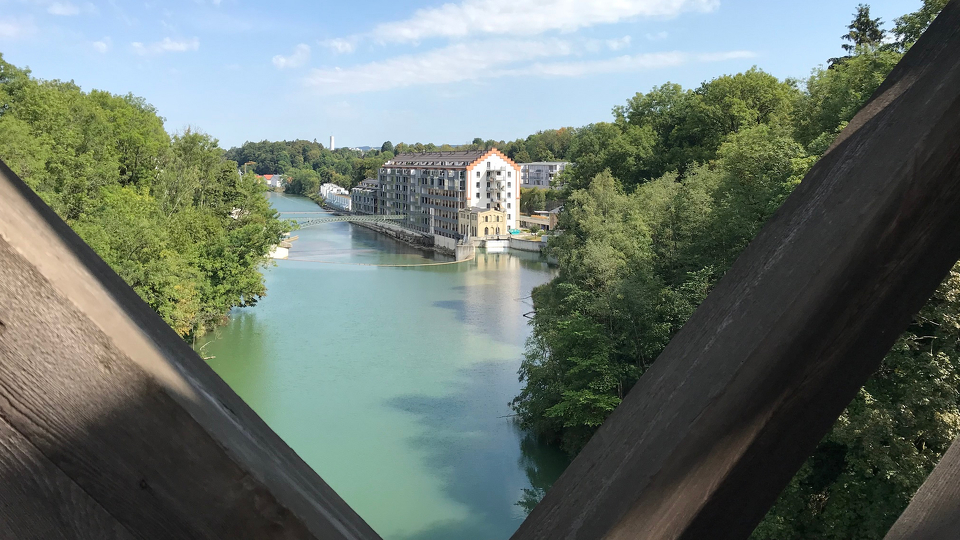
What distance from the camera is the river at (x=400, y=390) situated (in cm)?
966

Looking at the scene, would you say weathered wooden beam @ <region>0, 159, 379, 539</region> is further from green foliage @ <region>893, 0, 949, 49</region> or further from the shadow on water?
green foliage @ <region>893, 0, 949, 49</region>

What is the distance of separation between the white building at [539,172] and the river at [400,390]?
116ft

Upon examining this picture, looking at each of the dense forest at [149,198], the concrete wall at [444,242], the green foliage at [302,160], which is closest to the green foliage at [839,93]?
the dense forest at [149,198]

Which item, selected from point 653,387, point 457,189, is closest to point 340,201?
point 457,189

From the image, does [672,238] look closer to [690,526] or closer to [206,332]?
[206,332]

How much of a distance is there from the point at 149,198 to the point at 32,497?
739 inches

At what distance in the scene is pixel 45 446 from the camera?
1.09ft

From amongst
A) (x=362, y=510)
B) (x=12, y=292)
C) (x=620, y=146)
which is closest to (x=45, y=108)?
(x=362, y=510)

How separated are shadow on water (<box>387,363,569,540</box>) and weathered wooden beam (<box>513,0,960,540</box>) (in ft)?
26.3

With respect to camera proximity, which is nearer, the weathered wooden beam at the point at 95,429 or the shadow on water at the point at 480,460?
the weathered wooden beam at the point at 95,429

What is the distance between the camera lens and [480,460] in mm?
10703

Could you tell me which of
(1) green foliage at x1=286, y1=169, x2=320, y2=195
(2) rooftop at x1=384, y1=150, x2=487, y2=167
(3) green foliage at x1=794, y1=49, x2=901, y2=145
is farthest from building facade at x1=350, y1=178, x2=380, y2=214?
(3) green foliage at x1=794, y1=49, x2=901, y2=145

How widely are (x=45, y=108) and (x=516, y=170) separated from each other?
91.3ft

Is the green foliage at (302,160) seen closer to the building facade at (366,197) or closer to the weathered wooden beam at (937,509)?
the building facade at (366,197)
